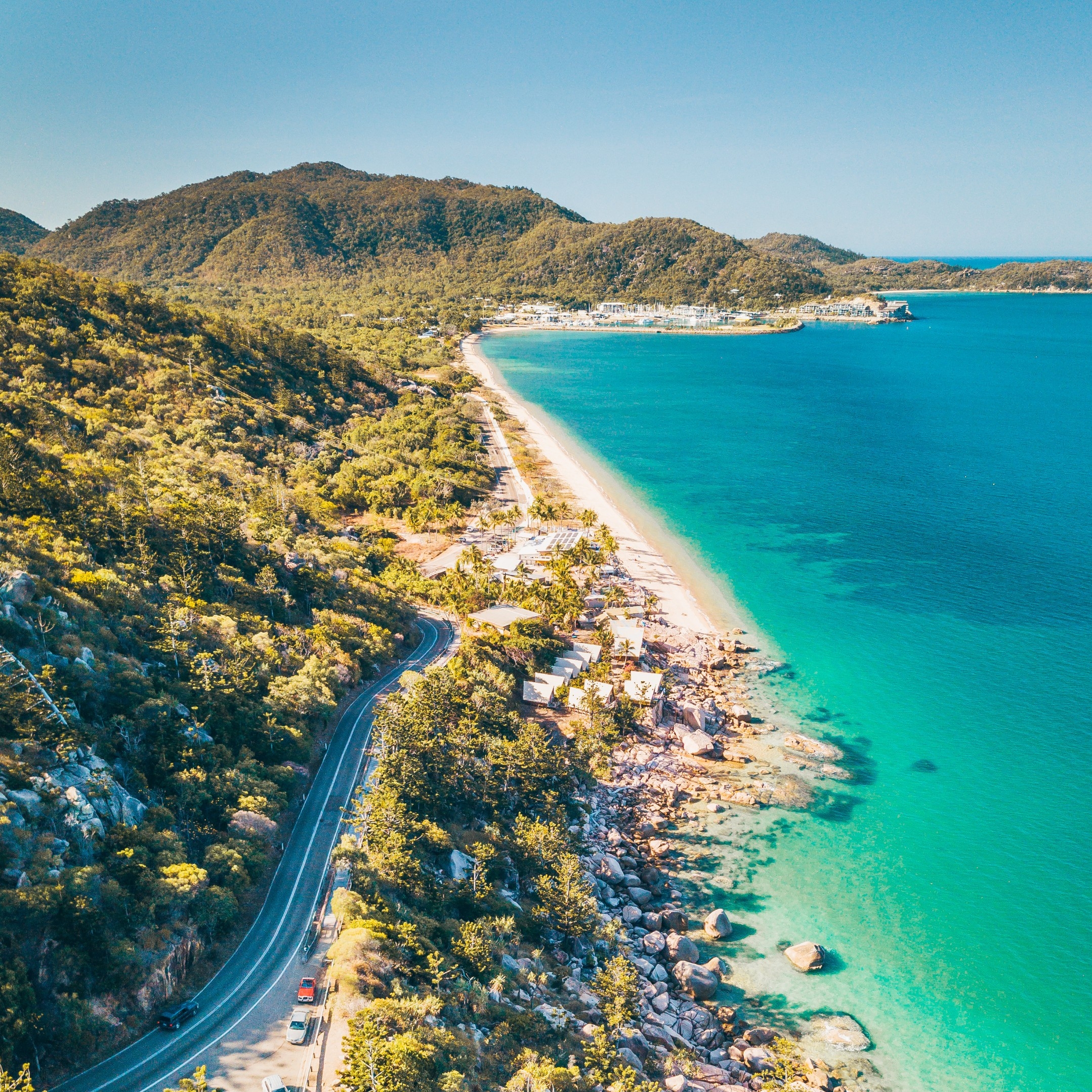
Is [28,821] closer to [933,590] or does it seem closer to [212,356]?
[933,590]

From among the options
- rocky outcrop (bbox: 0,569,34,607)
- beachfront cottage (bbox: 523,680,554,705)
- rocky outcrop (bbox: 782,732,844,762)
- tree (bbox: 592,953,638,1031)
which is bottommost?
rocky outcrop (bbox: 782,732,844,762)

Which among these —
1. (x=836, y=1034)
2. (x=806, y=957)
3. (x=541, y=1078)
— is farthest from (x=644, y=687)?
(x=541, y=1078)

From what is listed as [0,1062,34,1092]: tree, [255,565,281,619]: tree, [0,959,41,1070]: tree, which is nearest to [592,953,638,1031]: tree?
[0,1062,34,1092]: tree

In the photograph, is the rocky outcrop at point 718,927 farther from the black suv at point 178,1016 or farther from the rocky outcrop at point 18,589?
the rocky outcrop at point 18,589

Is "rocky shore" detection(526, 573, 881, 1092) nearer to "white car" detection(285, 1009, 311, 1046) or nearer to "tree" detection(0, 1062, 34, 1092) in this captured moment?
"white car" detection(285, 1009, 311, 1046)

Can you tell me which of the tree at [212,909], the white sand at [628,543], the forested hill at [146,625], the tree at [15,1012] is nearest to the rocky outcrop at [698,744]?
the white sand at [628,543]
